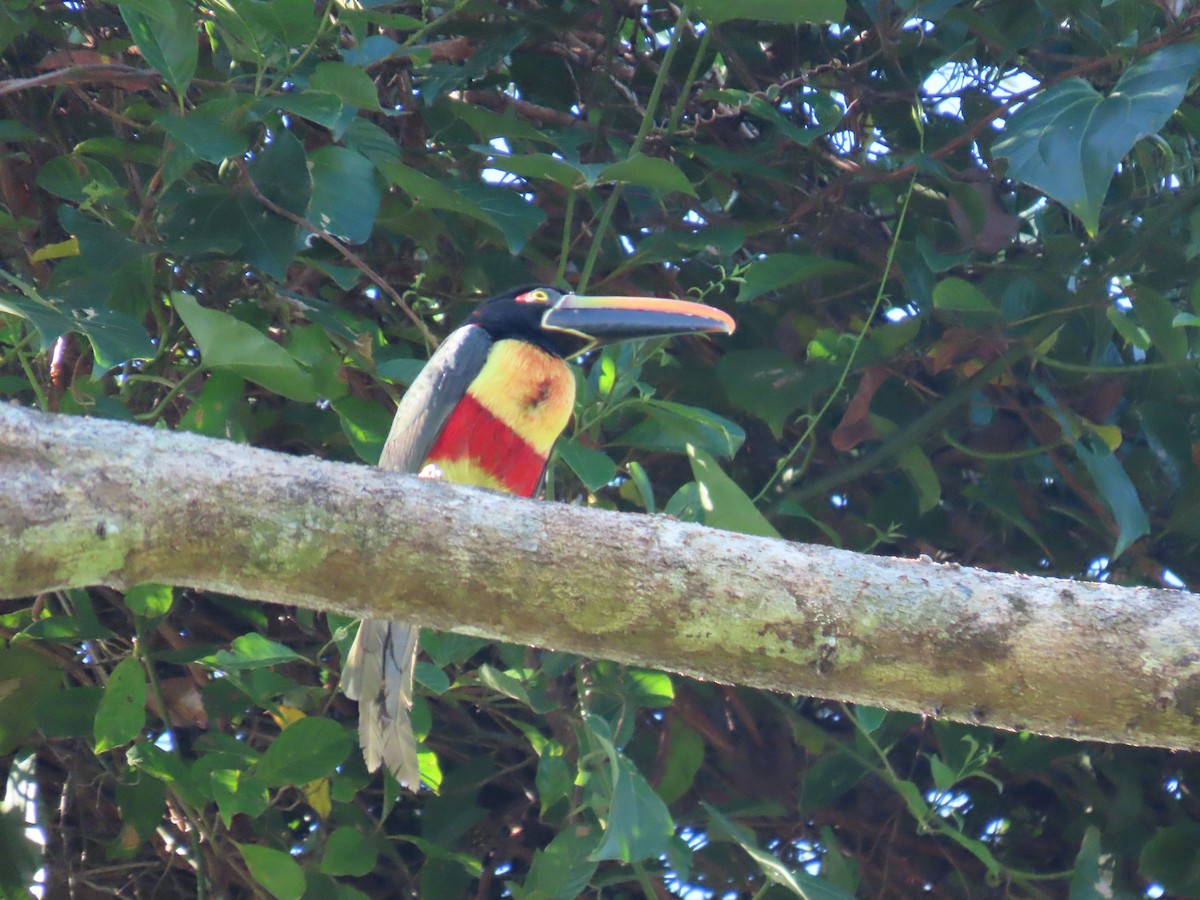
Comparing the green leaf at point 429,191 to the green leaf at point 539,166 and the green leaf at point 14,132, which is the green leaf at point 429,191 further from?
the green leaf at point 14,132

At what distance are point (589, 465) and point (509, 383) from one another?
2.89 ft

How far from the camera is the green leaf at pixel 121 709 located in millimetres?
3021

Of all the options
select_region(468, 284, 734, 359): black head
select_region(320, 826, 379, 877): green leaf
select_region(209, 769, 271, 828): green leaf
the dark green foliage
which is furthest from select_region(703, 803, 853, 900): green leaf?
select_region(468, 284, 734, 359): black head

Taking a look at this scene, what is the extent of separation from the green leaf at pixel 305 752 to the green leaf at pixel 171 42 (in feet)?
4.96

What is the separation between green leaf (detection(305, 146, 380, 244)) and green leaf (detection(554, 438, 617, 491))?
72 cm

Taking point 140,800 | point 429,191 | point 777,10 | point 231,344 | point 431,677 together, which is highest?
point 777,10

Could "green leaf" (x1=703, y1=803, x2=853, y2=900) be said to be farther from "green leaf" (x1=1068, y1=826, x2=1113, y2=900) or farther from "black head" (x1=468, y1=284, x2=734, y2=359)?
"black head" (x1=468, y1=284, x2=734, y2=359)

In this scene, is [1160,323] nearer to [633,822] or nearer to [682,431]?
[682,431]

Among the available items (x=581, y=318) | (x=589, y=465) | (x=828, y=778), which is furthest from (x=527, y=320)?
(x=828, y=778)

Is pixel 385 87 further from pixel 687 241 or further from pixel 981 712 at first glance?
pixel 981 712

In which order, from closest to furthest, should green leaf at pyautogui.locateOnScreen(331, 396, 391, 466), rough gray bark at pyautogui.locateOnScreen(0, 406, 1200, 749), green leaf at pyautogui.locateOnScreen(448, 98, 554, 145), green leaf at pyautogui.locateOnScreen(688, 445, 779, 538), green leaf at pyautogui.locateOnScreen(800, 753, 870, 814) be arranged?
rough gray bark at pyautogui.locateOnScreen(0, 406, 1200, 749), green leaf at pyautogui.locateOnScreen(688, 445, 779, 538), green leaf at pyautogui.locateOnScreen(331, 396, 391, 466), green leaf at pyautogui.locateOnScreen(448, 98, 554, 145), green leaf at pyautogui.locateOnScreen(800, 753, 870, 814)

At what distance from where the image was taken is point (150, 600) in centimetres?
320

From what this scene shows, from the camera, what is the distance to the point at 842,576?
2.05 meters

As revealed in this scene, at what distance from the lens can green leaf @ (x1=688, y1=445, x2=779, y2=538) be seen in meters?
2.88
